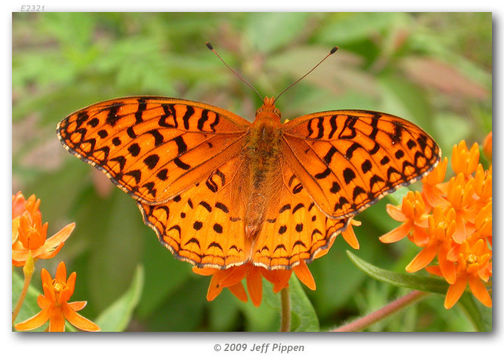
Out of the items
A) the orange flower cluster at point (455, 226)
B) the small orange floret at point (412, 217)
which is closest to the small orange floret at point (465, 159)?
the orange flower cluster at point (455, 226)

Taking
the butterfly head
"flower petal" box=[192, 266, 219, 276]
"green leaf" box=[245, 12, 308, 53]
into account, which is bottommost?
"flower petal" box=[192, 266, 219, 276]

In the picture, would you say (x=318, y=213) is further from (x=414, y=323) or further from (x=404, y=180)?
(x=414, y=323)

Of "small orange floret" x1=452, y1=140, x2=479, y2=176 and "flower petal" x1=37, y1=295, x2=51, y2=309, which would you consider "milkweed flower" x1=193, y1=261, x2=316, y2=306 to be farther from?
"small orange floret" x1=452, y1=140, x2=479, y2=176

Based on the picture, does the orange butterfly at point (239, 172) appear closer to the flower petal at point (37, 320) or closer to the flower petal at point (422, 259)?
the flower petal at point (422, 259)

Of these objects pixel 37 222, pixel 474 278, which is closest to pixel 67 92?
pixel 37 222

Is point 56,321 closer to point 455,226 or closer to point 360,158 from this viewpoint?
point 360,158

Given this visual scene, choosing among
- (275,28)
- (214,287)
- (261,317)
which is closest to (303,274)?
(214,287)

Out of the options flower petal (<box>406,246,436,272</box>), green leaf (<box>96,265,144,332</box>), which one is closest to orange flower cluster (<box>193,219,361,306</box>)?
flower petal (<box>406,246,436,272</box>)
